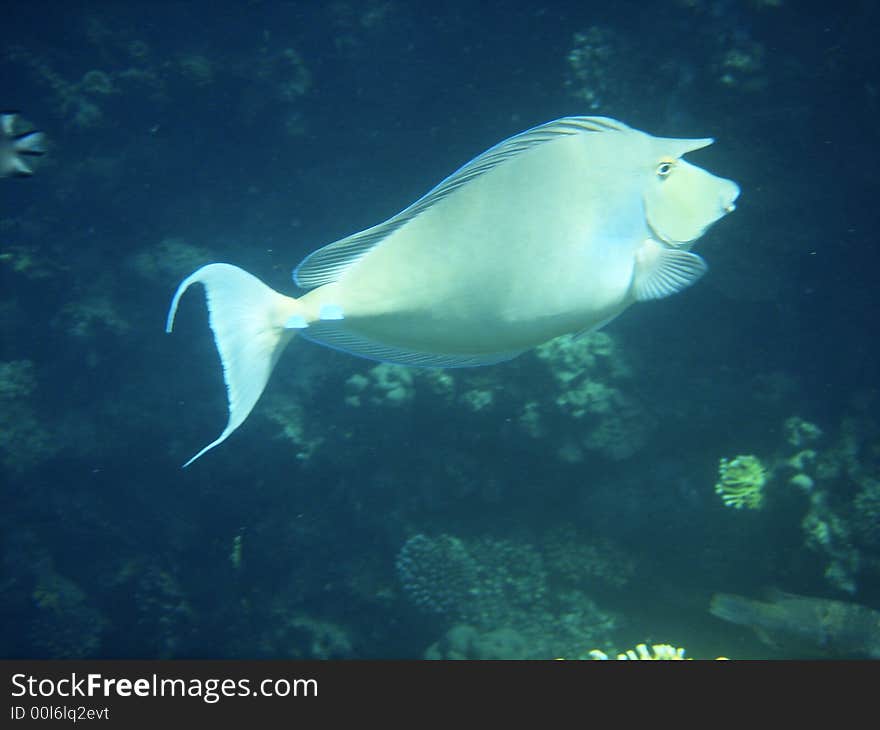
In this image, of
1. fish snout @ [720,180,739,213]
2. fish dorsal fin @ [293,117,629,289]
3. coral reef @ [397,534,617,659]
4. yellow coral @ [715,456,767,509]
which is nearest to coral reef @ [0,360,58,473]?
coral reef @ [397,534,617,659]

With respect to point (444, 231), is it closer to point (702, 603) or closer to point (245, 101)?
point (702, 603)

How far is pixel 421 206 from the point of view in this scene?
196cm

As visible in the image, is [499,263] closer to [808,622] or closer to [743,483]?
[743,483]

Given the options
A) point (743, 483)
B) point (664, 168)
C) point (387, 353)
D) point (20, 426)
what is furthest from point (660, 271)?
point (20, 426)

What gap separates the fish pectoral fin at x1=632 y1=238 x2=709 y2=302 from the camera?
2039 mm

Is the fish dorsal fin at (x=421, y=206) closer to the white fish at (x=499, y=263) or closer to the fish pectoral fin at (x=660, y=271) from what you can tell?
the white fish at (x=499, y=263)

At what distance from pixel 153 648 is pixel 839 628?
8360 mm

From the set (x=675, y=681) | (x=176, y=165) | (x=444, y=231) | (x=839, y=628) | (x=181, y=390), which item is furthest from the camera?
(x=176, y=165)

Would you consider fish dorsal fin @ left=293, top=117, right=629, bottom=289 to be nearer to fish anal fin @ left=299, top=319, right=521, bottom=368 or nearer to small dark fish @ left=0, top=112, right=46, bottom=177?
fish anal fin @ left=299, top=319, right=521, bottom=368

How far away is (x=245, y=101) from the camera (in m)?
8.36

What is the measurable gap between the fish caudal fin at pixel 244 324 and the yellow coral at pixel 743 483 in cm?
525

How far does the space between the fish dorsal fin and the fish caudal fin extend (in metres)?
0.17

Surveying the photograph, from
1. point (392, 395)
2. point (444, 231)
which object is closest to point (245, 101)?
point (392, 395)

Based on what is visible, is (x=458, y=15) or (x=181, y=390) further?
(x=181, y=390)
